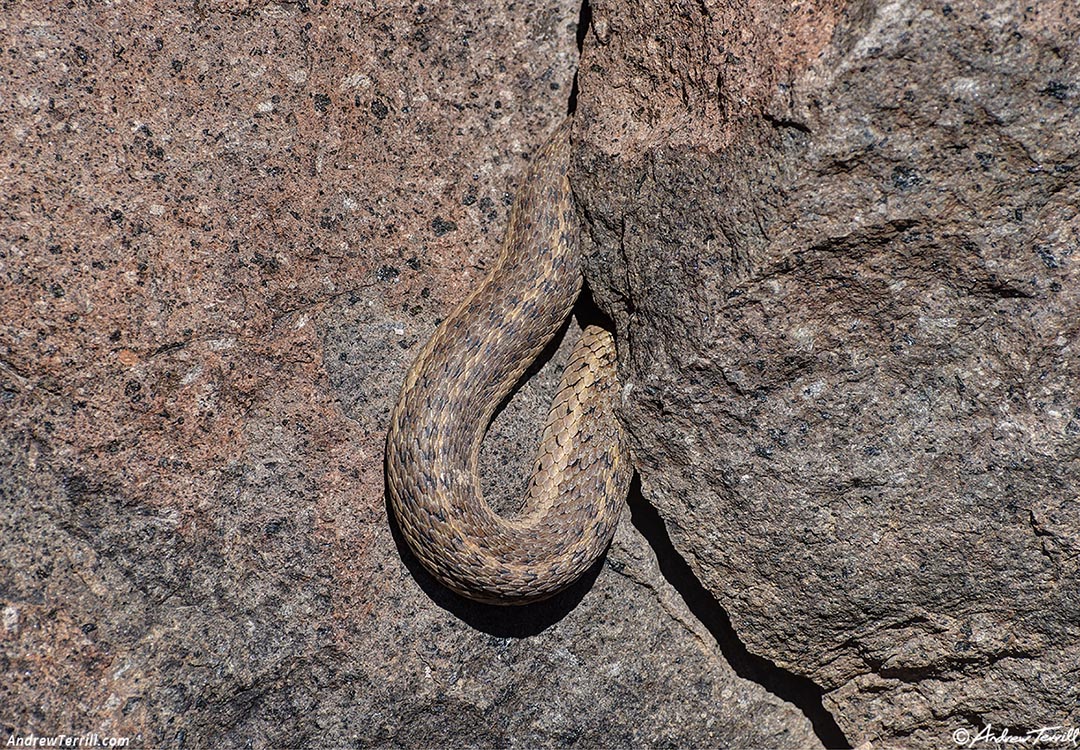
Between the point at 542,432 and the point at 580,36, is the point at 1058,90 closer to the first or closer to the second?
the point at 580,36

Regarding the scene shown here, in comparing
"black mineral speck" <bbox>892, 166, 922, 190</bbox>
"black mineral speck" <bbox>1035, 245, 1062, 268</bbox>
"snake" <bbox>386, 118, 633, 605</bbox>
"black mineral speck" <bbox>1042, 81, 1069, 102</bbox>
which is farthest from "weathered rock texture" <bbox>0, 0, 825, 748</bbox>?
"black mineral speck" <bbox>1042, 81, 1069, 102</bbox>

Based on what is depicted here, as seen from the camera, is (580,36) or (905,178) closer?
(905,178)

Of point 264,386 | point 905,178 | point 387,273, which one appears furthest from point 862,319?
point 264,386

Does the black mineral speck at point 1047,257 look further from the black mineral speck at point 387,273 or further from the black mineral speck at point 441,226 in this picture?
the black mineral speck at point 387,273

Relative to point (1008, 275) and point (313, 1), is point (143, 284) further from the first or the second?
point (1008, 275)

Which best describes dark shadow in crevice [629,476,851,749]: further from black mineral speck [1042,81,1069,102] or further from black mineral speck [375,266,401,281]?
black mineral speck [1042,81,1069,102]

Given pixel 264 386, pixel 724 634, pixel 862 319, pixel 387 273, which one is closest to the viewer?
pixel 862 319
